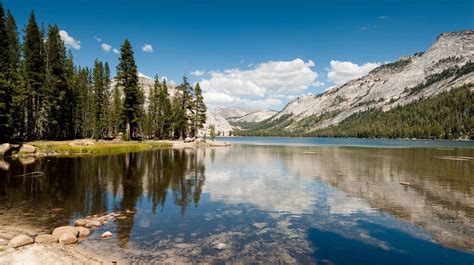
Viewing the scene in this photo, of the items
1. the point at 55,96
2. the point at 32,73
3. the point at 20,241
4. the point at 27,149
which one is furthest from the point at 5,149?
the point at 20,241

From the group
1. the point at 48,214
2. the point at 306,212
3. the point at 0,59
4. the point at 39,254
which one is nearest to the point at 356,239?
the point at 306,212

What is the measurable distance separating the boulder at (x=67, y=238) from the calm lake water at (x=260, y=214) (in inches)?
25.2

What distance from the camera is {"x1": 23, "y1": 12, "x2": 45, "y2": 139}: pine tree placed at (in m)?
69.8

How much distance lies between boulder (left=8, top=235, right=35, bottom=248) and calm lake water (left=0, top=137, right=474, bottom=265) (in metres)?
2.31

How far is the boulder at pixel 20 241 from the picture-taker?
46.0ft

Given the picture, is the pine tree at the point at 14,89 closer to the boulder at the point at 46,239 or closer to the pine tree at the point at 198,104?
the boulder at the point at 46,239

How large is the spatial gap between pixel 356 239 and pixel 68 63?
105 metres

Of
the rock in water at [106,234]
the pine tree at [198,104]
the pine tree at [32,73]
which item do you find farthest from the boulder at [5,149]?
the pine tree at [198,104]

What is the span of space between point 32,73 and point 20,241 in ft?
222

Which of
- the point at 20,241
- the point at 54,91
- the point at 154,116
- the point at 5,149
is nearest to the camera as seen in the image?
the point at 20,241

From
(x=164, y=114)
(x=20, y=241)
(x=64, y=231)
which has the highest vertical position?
(x=164, y=114)

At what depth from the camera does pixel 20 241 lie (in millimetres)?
14266

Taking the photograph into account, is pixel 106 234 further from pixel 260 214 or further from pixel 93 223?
pixel 260 214

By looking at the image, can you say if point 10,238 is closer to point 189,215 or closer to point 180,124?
point 189,215
